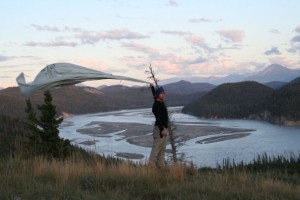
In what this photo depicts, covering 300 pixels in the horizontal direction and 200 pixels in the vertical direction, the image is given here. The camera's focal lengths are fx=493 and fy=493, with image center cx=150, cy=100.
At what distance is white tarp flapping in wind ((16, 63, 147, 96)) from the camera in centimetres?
870

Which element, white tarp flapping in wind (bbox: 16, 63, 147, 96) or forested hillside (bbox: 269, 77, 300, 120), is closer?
white tarp flapping in wind (bbox: 16, 63, 147, 96)

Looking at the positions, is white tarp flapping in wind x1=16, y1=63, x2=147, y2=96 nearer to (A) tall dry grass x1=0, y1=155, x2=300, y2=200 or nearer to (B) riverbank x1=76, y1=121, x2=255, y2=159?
(A) tall dry grass x1=0, y1=155, x2=300, y2=200

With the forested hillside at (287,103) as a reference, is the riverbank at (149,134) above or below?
below

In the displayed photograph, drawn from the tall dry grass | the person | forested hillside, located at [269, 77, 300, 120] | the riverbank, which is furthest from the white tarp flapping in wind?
forested hillside, located at [269, 77, 300, 120]

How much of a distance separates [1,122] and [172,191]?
126036 mm

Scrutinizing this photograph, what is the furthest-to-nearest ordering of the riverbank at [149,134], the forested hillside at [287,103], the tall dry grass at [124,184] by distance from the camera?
the forested hillside at [287,103] < the riverbank at [149,134] < the tall dry grass at [124,184]

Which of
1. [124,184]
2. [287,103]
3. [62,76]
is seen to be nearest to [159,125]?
[124,184]

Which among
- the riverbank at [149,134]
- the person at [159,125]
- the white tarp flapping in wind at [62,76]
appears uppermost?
the white tarp flapping in wind at [62,76]

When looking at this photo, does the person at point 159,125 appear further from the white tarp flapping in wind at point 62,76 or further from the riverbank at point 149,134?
the riverbank at point 149,134

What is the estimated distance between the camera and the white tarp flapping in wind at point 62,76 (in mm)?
8703

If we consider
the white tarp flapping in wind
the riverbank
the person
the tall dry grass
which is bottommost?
the riverbank

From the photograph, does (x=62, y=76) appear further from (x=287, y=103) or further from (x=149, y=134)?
(x=287, y=103)

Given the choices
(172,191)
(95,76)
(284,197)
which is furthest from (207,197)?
(95,76)

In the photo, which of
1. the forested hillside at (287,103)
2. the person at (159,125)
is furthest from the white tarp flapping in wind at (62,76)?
the forested hillside at (287,103)
